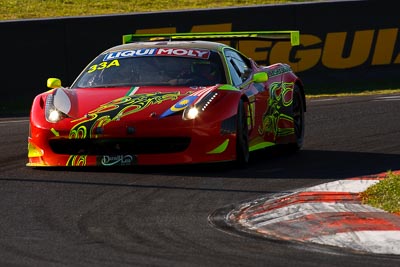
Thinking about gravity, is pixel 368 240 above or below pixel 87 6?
above

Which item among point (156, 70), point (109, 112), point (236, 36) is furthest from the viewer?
point (236, 36)

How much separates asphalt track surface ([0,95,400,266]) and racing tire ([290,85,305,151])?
0.21 m

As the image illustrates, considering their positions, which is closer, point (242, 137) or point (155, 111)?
point (155, 111)

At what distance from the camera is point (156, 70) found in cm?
1146

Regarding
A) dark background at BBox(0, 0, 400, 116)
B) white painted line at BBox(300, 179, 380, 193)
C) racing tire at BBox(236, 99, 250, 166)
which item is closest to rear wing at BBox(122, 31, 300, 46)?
racing tire at BBox(236, 99, 250, 166)

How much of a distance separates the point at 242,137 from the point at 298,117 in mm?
2126

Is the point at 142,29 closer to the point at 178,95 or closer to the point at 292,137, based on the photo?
the point at 292,137

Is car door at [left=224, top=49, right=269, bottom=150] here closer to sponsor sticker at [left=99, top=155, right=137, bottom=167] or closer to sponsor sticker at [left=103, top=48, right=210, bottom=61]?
→ sponsor sticker at [left=103, top=48, right=210, bottom=61]

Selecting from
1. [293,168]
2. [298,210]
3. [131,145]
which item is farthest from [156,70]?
[298,210]

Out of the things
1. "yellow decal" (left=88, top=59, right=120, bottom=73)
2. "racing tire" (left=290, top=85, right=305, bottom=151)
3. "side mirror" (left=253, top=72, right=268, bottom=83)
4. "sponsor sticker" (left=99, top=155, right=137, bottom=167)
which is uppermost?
"yellow decal" (left=88, top=59, right=120, bottom=73)

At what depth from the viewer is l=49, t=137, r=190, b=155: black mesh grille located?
1034cm

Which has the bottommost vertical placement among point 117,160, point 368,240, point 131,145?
point 117,160

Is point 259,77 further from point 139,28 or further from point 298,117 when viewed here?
point 139,28

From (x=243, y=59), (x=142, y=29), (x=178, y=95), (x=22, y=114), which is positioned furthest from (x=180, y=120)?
(x=142, y=29)
